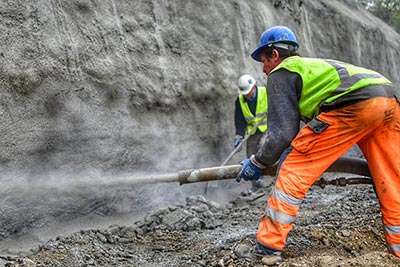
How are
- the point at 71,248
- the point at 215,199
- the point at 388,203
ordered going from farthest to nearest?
the point at 215,199
the point at 71,248
the point at 388,203

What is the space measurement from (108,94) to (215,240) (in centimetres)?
227

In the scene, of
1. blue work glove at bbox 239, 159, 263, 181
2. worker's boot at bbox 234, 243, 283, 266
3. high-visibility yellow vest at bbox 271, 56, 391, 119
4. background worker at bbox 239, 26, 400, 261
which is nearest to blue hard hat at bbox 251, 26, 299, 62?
background worker at bbox 239, 26, 400, 261

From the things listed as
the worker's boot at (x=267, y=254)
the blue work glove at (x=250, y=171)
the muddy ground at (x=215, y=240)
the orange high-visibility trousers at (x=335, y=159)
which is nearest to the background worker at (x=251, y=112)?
the muddy ground at (x=215, y=240)

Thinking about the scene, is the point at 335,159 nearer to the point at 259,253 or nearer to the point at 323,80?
the point at 323,80

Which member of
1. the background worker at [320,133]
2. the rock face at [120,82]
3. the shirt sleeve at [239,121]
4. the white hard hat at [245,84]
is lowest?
the shirt sleeve at [239,121]

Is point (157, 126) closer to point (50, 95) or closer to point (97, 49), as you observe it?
point (97, 49)

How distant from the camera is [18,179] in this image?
4.77m

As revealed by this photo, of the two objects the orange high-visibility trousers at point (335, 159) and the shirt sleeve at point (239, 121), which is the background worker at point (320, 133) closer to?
the orange high-visibility trousers at point (335, 159)

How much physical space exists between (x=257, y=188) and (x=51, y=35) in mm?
4317

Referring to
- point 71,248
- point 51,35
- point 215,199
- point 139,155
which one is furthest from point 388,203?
point 215,199

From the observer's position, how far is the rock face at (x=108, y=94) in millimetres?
4852

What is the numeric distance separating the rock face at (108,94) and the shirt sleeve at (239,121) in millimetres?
256

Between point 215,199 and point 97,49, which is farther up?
point 97,49

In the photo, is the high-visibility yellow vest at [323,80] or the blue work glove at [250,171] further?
the blue work glove at [250,171]
